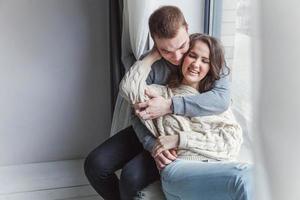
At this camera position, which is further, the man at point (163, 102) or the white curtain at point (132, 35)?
the white curtain at point (132, 35)

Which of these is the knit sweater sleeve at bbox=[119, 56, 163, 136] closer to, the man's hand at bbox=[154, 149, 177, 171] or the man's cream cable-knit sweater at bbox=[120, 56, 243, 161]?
A: the man's cream cable-knit sweater at bbox=[120, 56, 243, 161]

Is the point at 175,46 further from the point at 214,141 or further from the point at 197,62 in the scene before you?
the point at 214,141

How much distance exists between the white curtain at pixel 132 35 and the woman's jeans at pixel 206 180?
53cm

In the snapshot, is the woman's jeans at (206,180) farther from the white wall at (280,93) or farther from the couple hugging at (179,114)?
the white wall at (280,93)

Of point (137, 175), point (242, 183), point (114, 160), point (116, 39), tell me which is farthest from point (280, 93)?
point (116, 39)

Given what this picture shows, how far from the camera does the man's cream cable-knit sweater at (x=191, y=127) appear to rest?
1320 millimetres

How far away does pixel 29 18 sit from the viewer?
219cm

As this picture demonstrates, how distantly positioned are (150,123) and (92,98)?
100 cm

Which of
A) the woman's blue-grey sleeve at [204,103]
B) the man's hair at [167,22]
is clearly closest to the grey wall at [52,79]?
the man's hair at [167,22]

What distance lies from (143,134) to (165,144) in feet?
0.45

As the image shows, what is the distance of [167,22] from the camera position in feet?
4.48

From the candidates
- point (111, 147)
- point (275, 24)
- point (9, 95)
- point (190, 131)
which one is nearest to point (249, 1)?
point (275, 24)

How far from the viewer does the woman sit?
119 centimetres

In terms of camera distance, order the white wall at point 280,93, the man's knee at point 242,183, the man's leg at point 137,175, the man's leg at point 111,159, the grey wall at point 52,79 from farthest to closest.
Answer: the grey wall at point 52,79, the man's leg at point 111,159, the man's leg at point 137,175, the man's knee at point 242,183, the white wall at point 280,93
